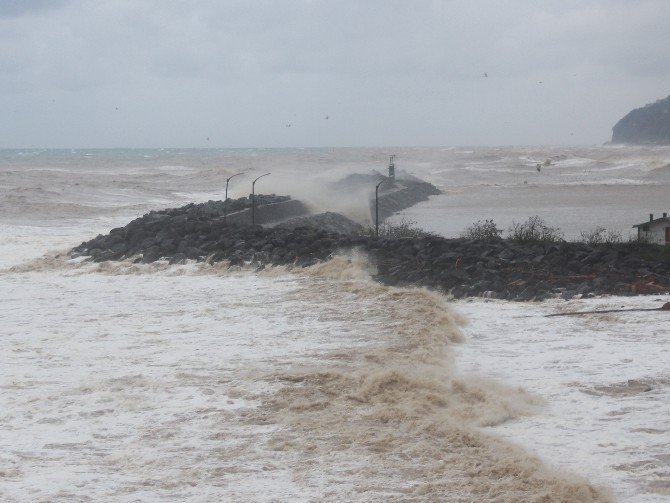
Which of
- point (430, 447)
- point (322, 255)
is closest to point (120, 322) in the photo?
point (322, 255)

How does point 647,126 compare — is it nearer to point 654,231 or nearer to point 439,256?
point 654,231

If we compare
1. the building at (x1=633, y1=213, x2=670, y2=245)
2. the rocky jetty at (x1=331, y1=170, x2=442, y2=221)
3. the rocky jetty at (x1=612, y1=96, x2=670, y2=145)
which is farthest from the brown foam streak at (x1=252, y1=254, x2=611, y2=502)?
the rocky jetty at (x1=612, y1=96, x2=670, y2=145)

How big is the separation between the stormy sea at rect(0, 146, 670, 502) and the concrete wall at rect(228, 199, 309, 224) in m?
6.62

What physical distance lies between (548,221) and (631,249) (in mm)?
12342

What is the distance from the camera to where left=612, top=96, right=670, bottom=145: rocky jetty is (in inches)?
5848

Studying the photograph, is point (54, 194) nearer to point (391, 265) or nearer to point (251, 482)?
point (391, 265)

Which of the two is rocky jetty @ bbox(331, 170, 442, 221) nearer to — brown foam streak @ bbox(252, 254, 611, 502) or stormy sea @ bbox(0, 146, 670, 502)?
stormy sea @ bbox(0, 146, 670, 502)

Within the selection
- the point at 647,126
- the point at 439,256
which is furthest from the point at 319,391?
the point at 647,126

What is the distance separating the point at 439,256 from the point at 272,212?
10.1 meters

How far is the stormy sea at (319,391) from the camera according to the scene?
6117mm

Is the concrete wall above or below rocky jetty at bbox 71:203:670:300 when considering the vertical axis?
above

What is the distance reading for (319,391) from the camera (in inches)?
323

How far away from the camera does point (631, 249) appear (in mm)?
15219

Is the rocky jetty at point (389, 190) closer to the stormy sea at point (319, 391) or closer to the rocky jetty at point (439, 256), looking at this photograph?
the rocky jetty at point (439, 256)
